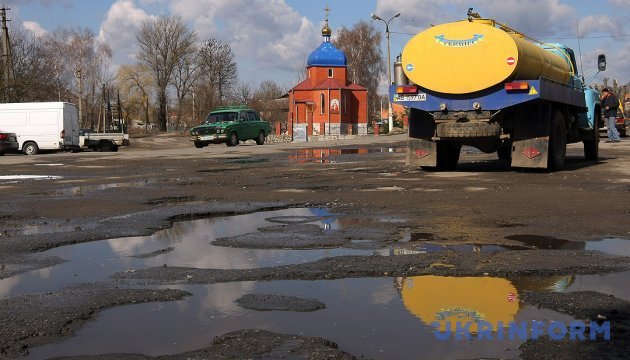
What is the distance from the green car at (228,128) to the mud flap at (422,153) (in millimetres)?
21632

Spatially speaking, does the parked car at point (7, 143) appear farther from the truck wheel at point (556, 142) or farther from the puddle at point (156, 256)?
the puddle at point (156, 256)

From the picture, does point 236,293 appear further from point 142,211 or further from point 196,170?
point 196,170

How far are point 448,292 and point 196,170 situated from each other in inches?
523

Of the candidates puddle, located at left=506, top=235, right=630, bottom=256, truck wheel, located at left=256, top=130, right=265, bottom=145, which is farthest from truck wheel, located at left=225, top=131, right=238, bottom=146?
puddle, located at left=506, top=235, right=630, bottom=256

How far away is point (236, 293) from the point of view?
15.6 ft

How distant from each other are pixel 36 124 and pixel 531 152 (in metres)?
25.9

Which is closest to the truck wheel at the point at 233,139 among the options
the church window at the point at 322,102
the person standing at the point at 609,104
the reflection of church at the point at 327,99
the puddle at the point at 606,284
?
the person standing at the point at 609,104

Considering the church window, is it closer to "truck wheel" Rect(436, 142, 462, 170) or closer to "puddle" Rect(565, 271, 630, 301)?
"truck wheel" Rect(436, 142, 462, 170)

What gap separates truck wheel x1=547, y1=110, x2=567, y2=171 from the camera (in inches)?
548

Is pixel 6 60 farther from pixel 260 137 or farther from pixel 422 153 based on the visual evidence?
pixel 422 153

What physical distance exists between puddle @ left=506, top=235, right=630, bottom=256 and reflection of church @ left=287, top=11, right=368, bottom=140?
6221cm

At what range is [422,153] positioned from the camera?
14406mm

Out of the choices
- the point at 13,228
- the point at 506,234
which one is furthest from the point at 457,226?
the point at 13,228

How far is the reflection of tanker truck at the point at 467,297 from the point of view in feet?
13.4
